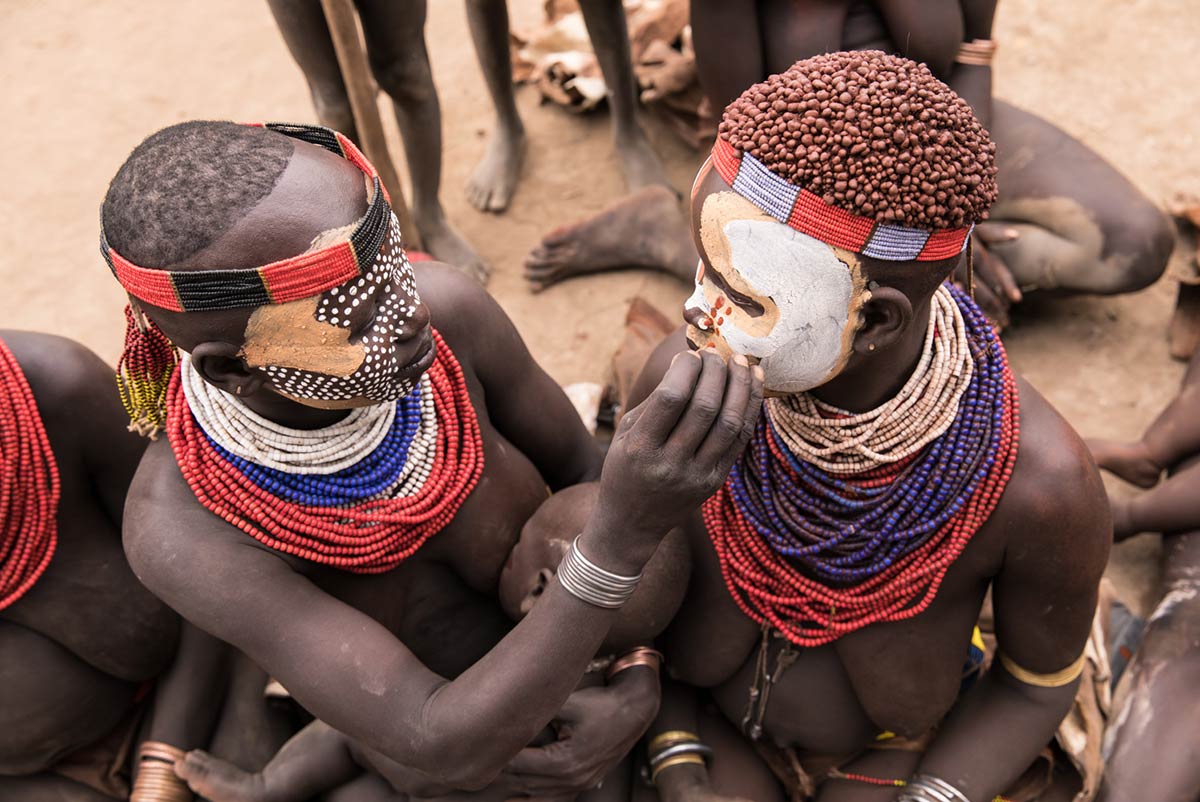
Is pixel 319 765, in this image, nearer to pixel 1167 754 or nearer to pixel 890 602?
pixel 890 602

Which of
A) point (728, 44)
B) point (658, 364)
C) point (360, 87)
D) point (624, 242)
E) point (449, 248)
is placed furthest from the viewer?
point (449, 248)

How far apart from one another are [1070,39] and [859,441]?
185 inches

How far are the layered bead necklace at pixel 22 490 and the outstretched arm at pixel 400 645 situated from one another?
0.38 meters

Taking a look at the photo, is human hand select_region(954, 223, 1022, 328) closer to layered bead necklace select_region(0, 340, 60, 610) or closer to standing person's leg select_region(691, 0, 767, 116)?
standing person's leg select_region(691, 0, 767, 116)

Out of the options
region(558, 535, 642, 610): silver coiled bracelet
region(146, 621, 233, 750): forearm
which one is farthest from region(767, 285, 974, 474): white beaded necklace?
region(146, 621, 233, 750): forearm

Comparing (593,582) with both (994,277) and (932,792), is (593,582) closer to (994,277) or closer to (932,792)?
(932,792)

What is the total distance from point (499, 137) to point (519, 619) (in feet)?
11.6

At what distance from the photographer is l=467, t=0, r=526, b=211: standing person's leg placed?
5.10 m

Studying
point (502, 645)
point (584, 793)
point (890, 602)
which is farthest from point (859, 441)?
point (584, 793)

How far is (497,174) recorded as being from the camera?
5.51m

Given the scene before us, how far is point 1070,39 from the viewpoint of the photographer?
5.94 meters

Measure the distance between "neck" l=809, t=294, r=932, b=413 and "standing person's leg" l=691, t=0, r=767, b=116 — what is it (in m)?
1.73

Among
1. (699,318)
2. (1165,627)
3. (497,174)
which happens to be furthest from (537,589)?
(497,174)

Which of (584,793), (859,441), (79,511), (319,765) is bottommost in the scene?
(584,793)
